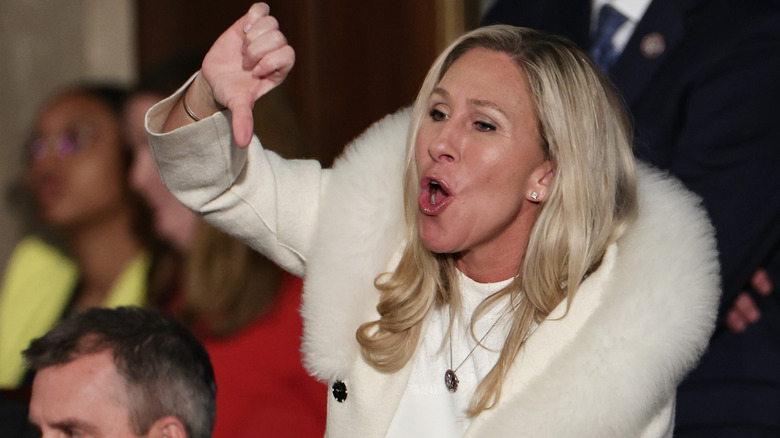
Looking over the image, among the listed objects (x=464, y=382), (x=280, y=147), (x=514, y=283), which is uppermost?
(x=514, y=283)

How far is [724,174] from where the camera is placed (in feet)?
8.61

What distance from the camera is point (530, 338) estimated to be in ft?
6.97

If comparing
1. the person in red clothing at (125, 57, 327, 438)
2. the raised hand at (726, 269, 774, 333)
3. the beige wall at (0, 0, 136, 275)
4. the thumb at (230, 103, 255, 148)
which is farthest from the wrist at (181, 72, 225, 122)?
the beige wall at (0, 0, 136, 275)

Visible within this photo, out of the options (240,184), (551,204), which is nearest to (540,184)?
(551,204)

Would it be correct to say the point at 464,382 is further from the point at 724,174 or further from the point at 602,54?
the point at 602,54

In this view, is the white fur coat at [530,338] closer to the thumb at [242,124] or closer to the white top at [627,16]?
the thumb at [242,124]

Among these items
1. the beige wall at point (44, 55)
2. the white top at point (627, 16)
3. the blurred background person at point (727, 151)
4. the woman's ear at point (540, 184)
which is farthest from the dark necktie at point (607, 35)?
the beige wall at point (44, 55)

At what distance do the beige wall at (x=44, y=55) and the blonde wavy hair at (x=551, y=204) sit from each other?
2.84 m

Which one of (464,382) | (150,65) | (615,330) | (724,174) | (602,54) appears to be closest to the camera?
(615,330)

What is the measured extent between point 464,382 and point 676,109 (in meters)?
0.93

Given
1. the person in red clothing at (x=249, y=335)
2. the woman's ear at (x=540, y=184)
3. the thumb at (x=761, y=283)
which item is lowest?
the person in red clothing at (x=249, y=335)

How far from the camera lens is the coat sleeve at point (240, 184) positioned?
211cm

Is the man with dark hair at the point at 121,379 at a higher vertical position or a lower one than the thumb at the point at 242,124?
lower

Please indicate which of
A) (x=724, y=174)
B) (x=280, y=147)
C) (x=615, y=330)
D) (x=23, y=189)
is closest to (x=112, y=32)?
(x=23, y=189)
